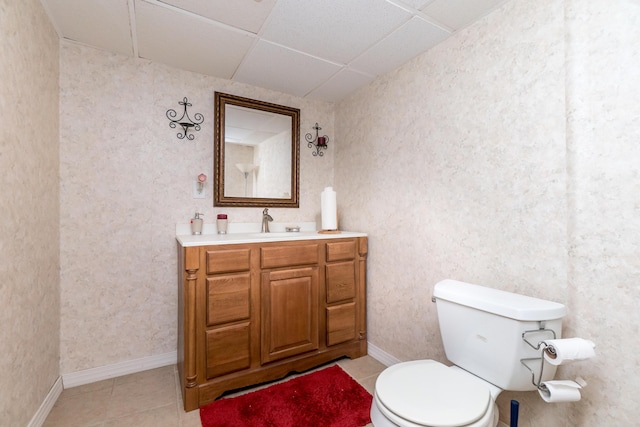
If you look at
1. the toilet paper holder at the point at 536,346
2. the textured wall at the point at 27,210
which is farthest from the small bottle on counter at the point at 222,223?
the toilet paper holder at the point at 536,346

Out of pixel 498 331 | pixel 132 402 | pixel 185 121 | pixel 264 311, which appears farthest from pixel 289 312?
pixel 185 121

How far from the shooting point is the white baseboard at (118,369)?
180 centimetres

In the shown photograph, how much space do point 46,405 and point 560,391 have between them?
7.96 feet

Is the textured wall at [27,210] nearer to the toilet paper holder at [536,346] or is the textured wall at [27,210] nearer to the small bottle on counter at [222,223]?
the small bottle on counter at [222,223]

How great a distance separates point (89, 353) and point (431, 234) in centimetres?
232

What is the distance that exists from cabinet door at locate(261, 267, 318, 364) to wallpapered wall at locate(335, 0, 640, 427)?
0.58 m

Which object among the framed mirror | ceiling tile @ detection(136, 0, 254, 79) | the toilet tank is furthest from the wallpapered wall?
ceiling tile @ detection(136, 0, 254, 79)

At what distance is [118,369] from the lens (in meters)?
1.91

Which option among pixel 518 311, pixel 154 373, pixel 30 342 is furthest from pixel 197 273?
pixel 518 311

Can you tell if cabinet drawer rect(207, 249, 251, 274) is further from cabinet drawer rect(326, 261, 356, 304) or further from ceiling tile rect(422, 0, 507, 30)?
ceiling tile rect(422, 0, 507, 30)

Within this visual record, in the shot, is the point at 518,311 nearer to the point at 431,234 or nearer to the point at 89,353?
the point at 431,234

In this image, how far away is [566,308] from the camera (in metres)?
1.20

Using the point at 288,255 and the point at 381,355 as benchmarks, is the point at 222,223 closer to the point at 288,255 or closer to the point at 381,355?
the point at 288,255

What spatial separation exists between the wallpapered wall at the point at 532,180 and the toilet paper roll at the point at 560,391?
179mm
